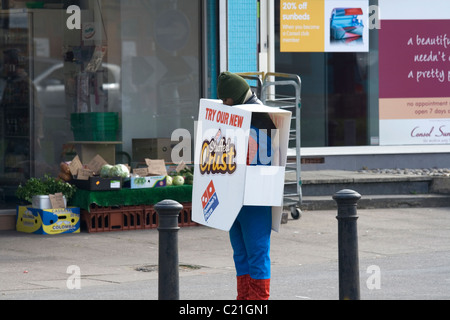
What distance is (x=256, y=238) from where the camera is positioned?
20.8 ft

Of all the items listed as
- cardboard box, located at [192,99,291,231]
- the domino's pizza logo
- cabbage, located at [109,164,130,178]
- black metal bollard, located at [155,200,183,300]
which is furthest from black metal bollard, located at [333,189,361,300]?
cabbage, located at [109,164,130,178]

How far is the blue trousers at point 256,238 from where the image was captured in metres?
6.33

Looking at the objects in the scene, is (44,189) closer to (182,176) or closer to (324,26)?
(182,176)

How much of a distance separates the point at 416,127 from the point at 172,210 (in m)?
9.95

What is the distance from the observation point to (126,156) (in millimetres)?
12711

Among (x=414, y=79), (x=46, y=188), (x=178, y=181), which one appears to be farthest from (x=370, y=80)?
(x=46, y=188)

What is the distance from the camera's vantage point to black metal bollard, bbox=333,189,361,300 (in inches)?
251

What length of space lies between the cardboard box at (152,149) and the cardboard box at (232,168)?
235 inches

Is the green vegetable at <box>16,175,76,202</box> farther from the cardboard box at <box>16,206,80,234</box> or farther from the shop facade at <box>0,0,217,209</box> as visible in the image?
the shop facade at <box>0,0,217,209</box>

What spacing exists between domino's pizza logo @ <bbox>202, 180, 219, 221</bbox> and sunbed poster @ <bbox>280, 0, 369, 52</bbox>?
7967 mm

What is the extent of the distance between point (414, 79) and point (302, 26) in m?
2.25

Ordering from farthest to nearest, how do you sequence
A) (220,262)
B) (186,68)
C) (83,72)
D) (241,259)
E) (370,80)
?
(370,80), (186,68), (83,72), (220,262), (241,259)

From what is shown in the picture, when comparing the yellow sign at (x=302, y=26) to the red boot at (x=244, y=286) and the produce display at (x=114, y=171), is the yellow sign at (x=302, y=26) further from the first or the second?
the red boot at (x=244, y=286)

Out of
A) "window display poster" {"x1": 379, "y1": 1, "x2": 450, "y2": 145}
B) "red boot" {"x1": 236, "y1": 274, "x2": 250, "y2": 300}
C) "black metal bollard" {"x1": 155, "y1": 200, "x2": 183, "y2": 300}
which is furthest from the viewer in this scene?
"window display poster" {"x1": 379, "y1": 1, "x2": 450, "y2": 145}
